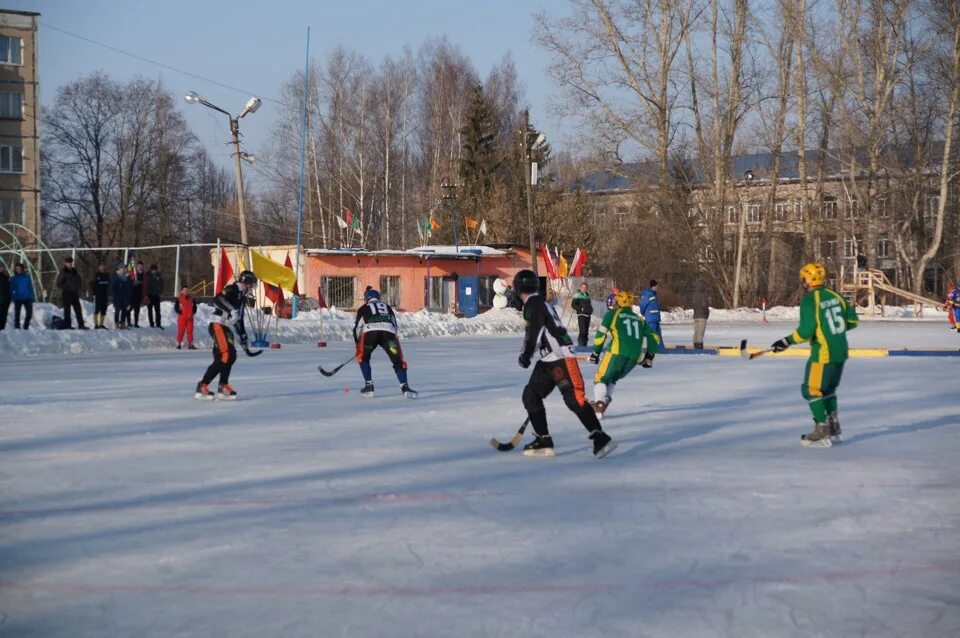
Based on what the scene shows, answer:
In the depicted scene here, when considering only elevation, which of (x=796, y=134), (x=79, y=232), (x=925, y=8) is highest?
(x=925, y=8)

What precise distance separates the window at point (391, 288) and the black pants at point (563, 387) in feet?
123

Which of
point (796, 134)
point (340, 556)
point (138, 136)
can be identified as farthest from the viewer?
point (138, 136)

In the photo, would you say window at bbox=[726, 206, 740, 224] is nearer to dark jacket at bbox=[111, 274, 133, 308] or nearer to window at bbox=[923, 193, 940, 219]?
window at bbox=[923, 193, 940, 219]

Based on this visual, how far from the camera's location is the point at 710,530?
6492 millimetres

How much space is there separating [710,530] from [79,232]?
5478cm

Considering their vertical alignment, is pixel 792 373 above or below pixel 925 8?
below

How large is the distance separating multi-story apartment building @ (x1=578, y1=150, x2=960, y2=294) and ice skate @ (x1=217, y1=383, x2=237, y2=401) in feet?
126

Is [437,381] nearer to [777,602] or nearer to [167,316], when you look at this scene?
[777,602]

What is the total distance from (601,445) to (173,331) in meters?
19.3

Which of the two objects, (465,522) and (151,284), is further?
(151,284)

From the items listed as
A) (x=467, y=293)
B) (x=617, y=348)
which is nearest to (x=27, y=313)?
(x=617, y=348)

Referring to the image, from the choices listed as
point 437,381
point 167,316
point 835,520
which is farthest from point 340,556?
point 167,316

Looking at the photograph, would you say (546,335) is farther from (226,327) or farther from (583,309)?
(583,309)

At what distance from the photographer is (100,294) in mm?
→ 25500
